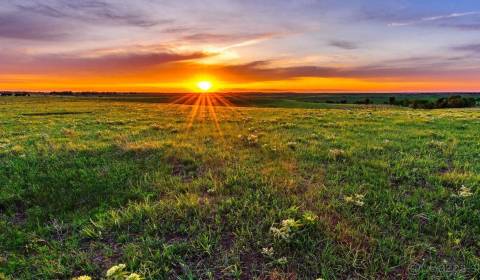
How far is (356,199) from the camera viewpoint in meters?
6.14

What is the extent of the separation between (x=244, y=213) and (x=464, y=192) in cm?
455

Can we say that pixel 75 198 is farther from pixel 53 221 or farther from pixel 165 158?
pixel 165 158

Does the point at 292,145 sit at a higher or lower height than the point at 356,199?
higher

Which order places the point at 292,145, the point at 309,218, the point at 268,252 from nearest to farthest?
the point at 268,252
the point at 309,218
the point at 292,145

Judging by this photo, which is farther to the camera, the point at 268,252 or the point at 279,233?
the point at 279,233

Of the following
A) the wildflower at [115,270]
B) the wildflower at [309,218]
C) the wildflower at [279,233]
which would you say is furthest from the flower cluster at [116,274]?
the wildflower at [309,218]

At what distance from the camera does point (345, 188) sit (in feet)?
22.4

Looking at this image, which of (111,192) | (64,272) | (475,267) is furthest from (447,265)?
(111,192)

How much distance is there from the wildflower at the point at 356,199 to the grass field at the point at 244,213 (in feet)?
0.18

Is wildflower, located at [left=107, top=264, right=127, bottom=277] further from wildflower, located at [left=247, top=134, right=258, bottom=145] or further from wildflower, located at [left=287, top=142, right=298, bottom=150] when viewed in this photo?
wildflower, located at [left=247, top=134, right=258, bottom=145]

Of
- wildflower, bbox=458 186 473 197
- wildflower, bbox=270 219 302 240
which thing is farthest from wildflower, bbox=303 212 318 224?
wildflower, bbox=458 186 473 197

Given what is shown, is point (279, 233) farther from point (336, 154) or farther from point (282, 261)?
point (336, 154)

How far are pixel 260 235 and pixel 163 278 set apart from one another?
5.39 ft

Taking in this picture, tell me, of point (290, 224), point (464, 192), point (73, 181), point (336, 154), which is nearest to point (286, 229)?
point (290, 224)
